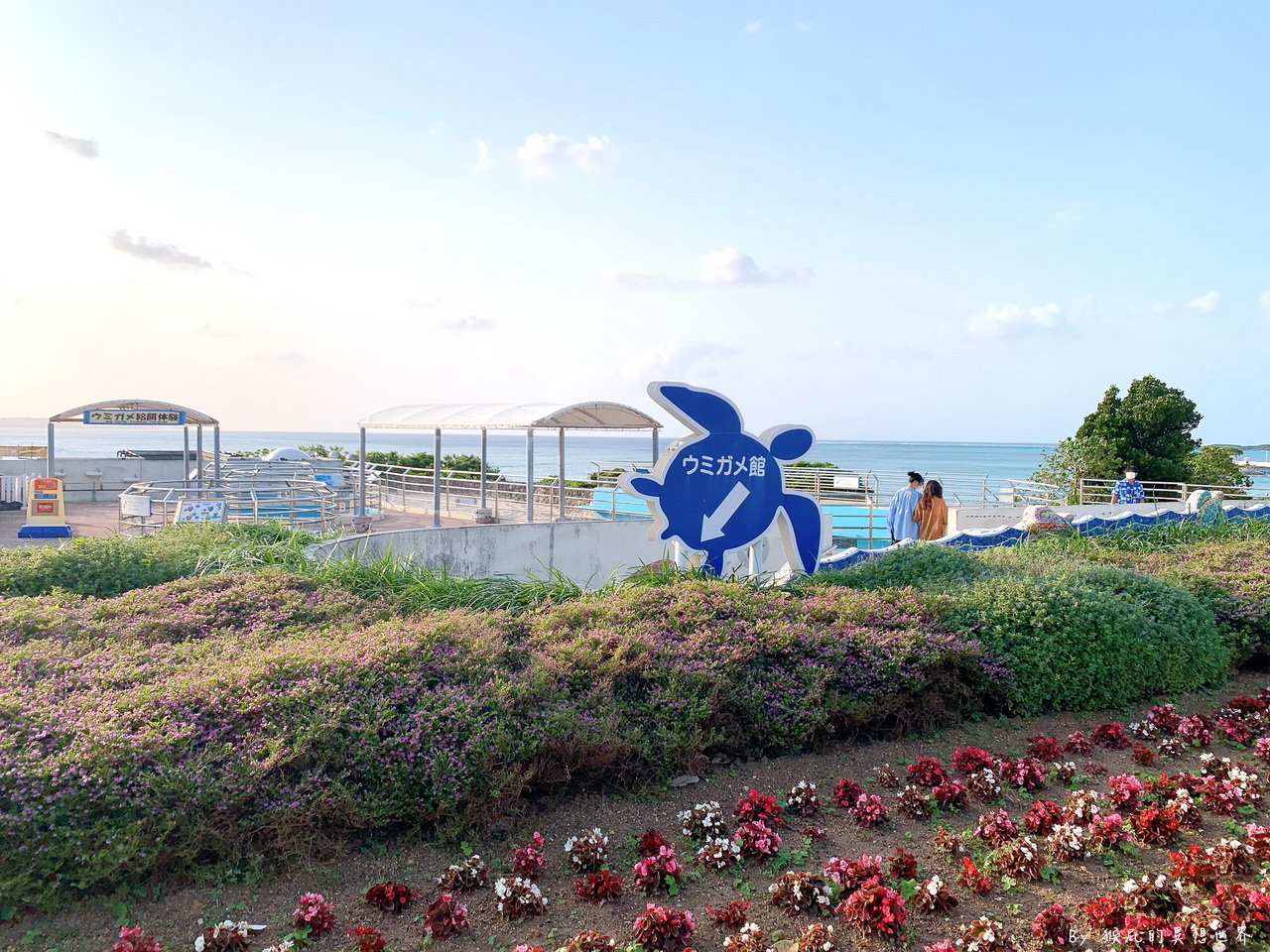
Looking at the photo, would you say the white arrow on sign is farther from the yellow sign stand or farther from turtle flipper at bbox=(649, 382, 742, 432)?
the yellow sign stand

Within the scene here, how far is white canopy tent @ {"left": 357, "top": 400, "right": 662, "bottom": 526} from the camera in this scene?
14266mm

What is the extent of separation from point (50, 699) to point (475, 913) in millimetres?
2243

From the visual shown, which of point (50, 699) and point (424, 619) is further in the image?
point (424, 619)

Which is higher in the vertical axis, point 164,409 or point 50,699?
point 164,409

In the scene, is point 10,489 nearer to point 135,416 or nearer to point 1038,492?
point 135,416

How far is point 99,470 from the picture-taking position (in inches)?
888

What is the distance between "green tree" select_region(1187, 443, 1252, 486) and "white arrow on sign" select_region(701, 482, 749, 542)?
25645 mm

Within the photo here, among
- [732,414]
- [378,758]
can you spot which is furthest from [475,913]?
[732,414]

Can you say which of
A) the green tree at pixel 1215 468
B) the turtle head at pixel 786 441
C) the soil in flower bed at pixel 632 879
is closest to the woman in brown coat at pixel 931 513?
the turtle head at pixel 786 441

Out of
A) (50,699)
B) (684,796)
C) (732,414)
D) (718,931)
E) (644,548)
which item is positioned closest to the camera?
(718,931)

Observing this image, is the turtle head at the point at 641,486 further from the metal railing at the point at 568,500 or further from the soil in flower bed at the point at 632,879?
the metal railing at the point at 568,500

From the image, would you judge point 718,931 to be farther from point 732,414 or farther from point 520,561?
point 520,561

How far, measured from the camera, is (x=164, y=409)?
17312 mm

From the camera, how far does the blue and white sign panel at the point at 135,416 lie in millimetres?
16922
